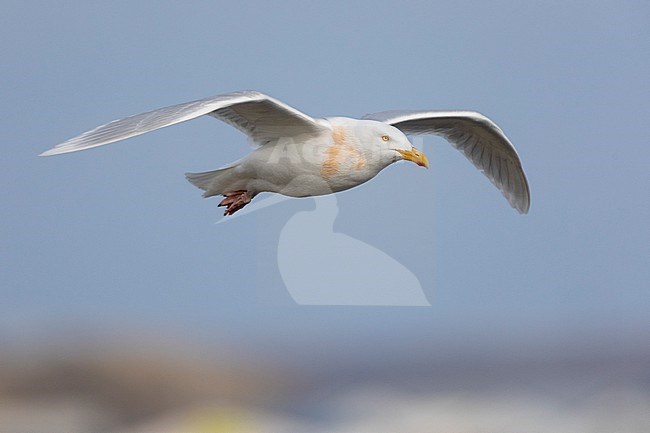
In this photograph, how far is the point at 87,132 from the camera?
5.74 feet

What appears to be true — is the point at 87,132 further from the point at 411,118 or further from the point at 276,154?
the point at 411,118

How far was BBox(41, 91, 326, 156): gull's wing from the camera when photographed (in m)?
1.67

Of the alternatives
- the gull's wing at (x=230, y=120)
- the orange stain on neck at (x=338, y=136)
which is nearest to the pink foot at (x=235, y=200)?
the gull's wing at (x=230, y=120)

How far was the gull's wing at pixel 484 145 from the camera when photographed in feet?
7.66

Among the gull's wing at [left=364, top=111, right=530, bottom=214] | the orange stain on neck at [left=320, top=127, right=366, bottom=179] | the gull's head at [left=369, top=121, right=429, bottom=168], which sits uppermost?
the gull's wing at [left=364, top=111, right=530, bottom=214]

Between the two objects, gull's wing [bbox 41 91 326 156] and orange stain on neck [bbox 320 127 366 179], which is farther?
orange stain on neck [bbox 320 127 366 179]

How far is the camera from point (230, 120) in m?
2.04

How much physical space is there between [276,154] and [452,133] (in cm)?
63

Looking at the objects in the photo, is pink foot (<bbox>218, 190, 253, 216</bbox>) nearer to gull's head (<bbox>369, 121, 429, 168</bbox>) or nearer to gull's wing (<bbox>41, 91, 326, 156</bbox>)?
gull's wing (<bbox>41, 91, 326, 156</bbox>)

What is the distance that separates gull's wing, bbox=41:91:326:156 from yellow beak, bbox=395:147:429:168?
6.6 inches

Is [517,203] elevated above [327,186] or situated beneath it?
elevated above

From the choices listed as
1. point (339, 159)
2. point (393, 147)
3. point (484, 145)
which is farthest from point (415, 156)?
point (484, 145)

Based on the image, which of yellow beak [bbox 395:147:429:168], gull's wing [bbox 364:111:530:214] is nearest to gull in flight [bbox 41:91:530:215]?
yellow beak [bbox 395:147:429:168]

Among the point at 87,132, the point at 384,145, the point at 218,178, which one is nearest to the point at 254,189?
the point at 218,178
